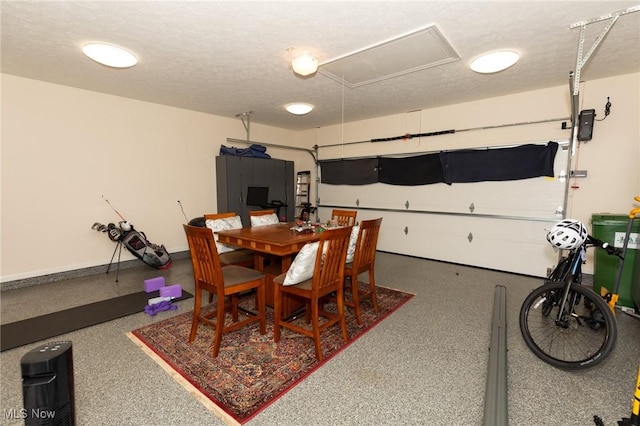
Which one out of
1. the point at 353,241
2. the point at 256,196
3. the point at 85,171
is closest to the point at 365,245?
the point at 353,241

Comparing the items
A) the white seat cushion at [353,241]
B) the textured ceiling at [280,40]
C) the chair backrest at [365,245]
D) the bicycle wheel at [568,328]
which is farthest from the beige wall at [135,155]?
the white seat cushion at [353,241]

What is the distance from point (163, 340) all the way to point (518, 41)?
4.32 meters

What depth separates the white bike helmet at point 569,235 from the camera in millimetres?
2287

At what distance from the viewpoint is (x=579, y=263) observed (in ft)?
7.96

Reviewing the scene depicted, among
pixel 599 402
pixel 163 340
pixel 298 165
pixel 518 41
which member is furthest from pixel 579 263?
pixel 298 165

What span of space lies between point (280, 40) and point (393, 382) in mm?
3057

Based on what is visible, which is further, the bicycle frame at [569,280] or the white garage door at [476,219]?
the white garage door at [476,219]

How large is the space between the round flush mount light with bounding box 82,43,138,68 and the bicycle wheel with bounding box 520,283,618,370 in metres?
4.40

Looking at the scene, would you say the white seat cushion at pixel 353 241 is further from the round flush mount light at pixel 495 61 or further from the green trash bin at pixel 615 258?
the green trash bin at pixel 615 258

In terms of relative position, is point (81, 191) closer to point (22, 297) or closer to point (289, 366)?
point (22, 297)

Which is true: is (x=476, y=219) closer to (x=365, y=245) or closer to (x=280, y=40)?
(x=365, y=245)

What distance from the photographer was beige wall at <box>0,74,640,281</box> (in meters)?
3.68

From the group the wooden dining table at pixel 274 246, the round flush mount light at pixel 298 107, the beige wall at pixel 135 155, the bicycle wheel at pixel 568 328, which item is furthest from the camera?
the round flush mount light at pixel 298 107

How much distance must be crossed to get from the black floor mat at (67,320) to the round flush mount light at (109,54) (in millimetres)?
2594
